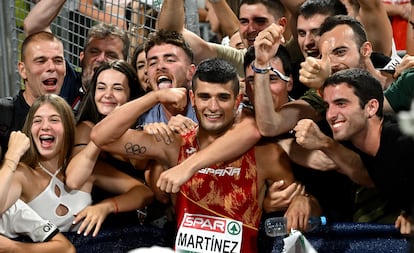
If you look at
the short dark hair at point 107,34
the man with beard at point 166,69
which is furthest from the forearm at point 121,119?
the short dark hair at point 107,34

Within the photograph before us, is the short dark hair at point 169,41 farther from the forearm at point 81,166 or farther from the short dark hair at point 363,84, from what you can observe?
the short dark hair at point 363,84

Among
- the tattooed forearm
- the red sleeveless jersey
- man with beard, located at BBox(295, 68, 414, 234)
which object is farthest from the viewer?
the tattooed forearm

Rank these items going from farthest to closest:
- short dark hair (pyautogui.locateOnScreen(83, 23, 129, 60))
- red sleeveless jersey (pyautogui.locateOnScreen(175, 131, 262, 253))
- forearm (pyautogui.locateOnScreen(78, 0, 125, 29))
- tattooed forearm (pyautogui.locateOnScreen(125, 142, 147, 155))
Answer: forearm (pyautogui.locateOnScreen(78, 0, 125, 29)) < short dark hair (pyautogui.locateOnScreen(83, 23, 129, 60)) < tattooed forearm (pyautogui.locateOnScreen(125, 142, 147, 155)) < red sleeveless jersey (pyautogui.locateOnScreen(175, 131, 262, 253))

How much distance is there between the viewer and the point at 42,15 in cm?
551

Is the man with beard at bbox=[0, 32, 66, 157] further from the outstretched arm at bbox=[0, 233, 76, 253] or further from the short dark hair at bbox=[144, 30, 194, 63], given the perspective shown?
the outstretched arm at bbox=[0, 233, 76, 253]

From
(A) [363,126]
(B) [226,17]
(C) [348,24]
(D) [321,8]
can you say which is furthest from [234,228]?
(B) [226,17]

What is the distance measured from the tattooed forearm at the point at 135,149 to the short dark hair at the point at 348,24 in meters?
1.03

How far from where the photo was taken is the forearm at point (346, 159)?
4.23 metres

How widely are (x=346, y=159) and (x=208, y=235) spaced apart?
2.39 feet

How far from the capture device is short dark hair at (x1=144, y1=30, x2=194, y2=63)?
5.06 m

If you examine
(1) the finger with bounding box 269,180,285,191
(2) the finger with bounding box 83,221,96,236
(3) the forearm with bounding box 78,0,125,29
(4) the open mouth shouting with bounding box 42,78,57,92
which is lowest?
(2) the finger with bounding box 83,221,96,236

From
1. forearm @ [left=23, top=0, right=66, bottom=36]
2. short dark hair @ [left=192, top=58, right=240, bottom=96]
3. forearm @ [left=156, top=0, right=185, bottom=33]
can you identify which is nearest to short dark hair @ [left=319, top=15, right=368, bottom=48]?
short dark hair @ [left=192, top=58, right=240, bottom=96]

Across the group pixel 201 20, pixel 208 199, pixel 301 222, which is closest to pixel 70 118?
pixel 208 199

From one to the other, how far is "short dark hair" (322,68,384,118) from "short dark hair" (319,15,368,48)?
37cm
